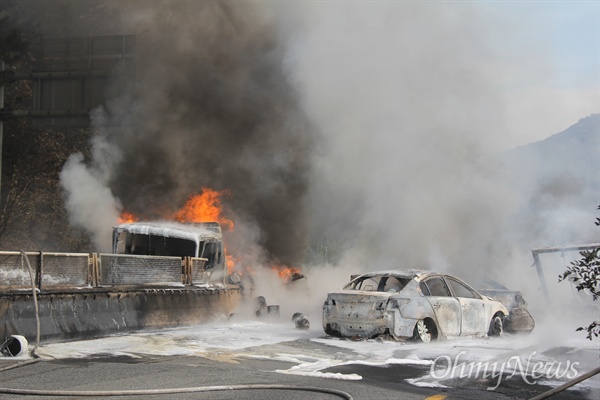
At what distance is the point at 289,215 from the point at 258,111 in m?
4.18

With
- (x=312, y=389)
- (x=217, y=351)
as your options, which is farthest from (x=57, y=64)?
(x=312, y=389)

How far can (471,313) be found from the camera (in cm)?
1179

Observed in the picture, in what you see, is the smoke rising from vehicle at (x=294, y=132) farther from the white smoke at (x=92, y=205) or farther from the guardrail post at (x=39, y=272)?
the guardrail post at (x=39, y=272)

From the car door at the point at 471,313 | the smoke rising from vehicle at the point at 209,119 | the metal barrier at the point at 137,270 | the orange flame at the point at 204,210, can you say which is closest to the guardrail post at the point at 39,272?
the metal barrier at the point at 137,270

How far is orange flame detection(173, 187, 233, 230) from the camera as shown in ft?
71.9

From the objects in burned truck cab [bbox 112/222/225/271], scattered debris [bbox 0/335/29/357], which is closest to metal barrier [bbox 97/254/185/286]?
burned truck cab [bbox 112/222/225/271]

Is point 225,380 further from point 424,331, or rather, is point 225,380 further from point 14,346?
point 424,331

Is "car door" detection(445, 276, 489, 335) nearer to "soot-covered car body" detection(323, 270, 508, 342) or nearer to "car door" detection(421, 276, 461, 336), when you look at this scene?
"soot-covered car body" detection(323, 270, 508, 342)

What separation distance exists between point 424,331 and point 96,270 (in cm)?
592

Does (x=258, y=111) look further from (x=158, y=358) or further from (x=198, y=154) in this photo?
(x=158, y=358)

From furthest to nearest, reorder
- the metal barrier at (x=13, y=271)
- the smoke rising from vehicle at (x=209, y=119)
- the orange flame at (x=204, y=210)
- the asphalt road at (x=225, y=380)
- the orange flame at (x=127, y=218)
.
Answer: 1. the smoke rising from vehicle at (x=209, y=119)
2. the orange flame at (x=204, y=210)
3. the orange flame at (x=127, y=218)
4. the metal barrier at (x=13, y=271)
5. the asphalt road at (x=225, y=380)

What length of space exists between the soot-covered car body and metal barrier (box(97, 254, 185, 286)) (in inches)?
156

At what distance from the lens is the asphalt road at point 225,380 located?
6.72 meters

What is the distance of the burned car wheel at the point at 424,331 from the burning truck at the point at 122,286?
516 cm
